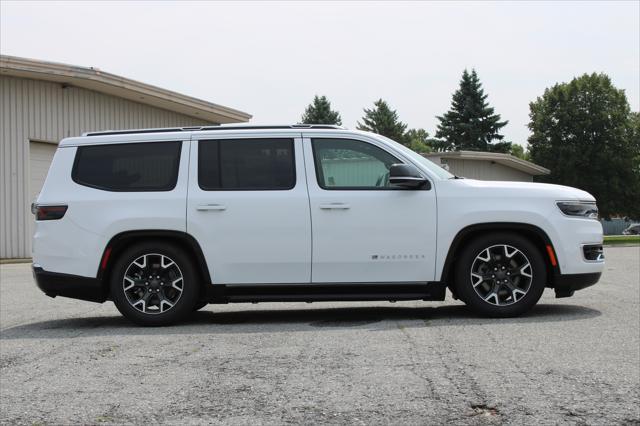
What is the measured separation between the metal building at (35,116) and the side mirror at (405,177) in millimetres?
15454

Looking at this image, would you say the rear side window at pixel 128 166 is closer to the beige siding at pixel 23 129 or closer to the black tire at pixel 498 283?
the black tire at pixel 498 283

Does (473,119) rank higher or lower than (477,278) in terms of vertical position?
higher

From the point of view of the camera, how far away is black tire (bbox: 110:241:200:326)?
23.2ft

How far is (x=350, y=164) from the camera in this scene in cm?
733

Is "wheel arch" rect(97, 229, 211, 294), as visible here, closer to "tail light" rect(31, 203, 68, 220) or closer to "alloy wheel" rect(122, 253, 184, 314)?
"alloy wheel" rect(122, 253, 184, 314)

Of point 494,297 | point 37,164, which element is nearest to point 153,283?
point 494,297

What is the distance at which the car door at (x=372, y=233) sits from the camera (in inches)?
278

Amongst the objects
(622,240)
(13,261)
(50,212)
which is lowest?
(622,240)

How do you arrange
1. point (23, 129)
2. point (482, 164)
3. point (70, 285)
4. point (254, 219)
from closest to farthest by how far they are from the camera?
1. point (254, 219)
2. point (70, 285)
3. point (23, 129)
4. point (482, 164)

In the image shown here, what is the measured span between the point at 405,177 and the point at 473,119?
65408 mm

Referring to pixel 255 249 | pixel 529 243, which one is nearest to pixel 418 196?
pixel 529 243

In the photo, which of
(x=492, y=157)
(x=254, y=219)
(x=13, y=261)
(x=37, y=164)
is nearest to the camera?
(x=254, y=219)

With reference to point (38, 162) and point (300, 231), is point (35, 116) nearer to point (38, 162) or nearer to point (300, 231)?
point (38, 162)

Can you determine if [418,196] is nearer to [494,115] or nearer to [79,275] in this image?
[79,275]
